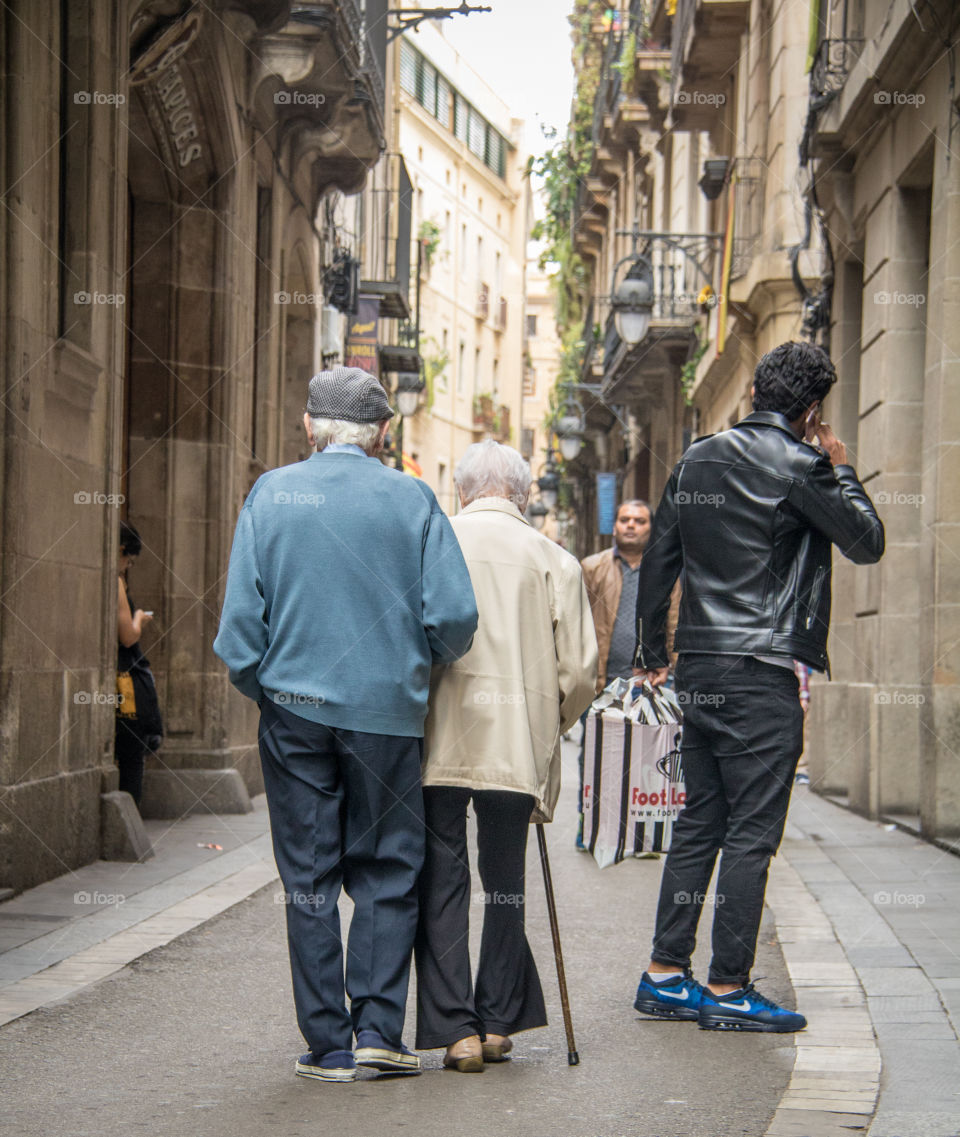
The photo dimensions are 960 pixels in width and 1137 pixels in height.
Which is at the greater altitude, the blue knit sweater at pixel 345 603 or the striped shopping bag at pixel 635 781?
the blue knit sweater at pixel 345 603

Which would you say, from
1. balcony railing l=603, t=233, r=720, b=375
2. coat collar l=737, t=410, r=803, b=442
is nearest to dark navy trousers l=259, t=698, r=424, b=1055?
coat collar l=737, t=410, r=803, b=442

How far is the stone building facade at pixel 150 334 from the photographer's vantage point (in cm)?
784

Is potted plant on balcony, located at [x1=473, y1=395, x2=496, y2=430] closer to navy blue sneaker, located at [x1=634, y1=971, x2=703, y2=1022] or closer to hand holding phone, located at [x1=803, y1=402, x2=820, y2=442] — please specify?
hand holding phone, located at [x1=803, y1=402, x2=820, y2=442]

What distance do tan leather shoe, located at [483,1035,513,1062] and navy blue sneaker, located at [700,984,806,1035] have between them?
766mm

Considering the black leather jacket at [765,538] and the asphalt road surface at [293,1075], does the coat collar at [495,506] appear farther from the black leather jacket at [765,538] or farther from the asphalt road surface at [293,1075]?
the asphalt road surface at [293,1075]

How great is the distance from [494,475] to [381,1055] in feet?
5.38

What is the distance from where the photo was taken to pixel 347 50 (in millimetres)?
13758

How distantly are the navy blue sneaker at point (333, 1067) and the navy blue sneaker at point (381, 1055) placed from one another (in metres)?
0.03

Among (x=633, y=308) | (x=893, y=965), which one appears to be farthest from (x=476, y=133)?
(x=893, y=965)

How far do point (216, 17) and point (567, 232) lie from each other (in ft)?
90.5

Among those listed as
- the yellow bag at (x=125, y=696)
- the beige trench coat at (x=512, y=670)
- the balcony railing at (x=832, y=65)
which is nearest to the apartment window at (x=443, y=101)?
the balcony railing at (x=832, y=65)

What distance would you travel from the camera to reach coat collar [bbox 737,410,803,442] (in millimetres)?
5371

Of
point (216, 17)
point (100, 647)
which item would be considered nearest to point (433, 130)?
point (216, 17)

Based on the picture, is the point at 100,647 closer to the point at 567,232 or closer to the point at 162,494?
the point at 162,494
